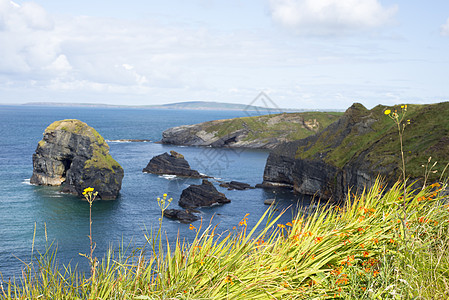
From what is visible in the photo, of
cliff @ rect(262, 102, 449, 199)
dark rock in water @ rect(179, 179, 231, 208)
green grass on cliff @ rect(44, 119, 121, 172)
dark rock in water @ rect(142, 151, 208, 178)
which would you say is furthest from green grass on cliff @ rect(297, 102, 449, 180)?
green grass on cliff @ rect(44, 119, 121, 172)

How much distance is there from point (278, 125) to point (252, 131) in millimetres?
12513

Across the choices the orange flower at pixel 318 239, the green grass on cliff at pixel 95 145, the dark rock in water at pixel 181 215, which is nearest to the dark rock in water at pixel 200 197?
the dark rock in water at pixel 181 215

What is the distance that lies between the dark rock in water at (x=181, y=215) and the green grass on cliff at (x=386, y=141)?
25812mm

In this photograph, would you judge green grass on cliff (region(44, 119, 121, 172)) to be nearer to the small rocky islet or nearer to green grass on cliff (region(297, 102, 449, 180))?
the small rocky islet

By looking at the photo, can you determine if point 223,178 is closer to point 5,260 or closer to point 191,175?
point 191,175

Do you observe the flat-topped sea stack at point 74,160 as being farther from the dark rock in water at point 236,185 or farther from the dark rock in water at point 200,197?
the dark rock in water at point 236,185

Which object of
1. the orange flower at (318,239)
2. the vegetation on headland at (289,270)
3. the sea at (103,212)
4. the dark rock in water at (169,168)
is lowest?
the sea at (103,212)

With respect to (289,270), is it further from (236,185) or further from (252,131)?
(252,131)

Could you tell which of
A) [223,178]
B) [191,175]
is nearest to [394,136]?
[223,178]

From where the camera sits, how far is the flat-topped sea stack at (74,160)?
69.1m

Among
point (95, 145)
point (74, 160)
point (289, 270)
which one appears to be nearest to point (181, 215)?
point (74, 160)

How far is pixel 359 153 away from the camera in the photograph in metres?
60.9

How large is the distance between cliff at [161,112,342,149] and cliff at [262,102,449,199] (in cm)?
6877

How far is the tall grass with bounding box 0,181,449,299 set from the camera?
5.78 m
